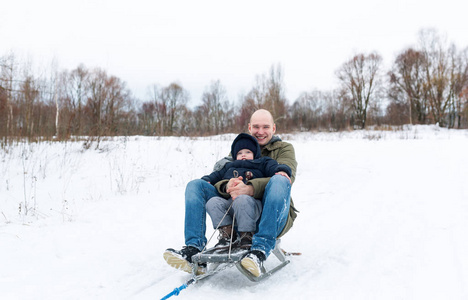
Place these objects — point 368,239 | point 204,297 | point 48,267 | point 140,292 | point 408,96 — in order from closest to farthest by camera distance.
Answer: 1. point 204,297
2. point 140,292
3. point 48,267
4. point 368,239
5. point 408,96

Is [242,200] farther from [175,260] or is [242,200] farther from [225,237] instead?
[175,260]

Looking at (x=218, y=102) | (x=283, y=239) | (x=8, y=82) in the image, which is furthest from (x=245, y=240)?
(x=218, y=102)

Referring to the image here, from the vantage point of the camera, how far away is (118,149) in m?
9.23

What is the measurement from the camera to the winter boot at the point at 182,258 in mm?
2197

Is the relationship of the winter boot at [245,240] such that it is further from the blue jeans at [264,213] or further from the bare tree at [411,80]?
the bare tree at [411,80]

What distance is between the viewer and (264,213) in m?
2.29

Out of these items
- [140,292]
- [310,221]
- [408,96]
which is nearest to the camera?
[140,292]

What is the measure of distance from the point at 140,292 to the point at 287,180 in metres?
1.32

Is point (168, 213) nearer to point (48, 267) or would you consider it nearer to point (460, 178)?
point (48, 267)

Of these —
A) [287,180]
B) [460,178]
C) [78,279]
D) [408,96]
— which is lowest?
[78,279]

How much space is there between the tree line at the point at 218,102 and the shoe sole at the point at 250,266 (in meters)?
7.65

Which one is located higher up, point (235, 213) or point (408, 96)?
point (408, 96)

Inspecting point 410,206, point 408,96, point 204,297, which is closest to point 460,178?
point 410,206

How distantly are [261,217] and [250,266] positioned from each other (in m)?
0.37
